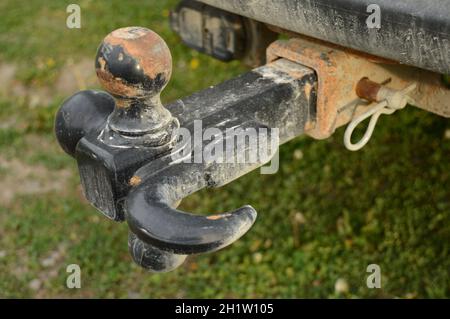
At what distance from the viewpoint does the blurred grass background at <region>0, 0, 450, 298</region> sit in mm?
2725

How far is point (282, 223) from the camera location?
9.84 feet

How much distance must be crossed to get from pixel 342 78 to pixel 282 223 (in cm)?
112

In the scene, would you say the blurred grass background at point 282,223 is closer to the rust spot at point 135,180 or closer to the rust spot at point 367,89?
the rust spot at point 367,89

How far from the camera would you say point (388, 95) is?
2.00 meters

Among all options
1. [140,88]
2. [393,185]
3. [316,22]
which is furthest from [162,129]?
[393,185]

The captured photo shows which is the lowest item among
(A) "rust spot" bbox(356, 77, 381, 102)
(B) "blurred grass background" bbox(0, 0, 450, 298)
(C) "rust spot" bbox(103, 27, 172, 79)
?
(B) "blurred grass background" bbox(0, 0, 450, 298)

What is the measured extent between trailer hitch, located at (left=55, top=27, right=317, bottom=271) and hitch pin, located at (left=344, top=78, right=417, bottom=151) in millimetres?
285

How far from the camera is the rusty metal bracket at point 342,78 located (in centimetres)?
197

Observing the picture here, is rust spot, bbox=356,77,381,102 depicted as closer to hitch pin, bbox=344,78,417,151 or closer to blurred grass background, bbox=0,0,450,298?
hitch pin, bbox=344,78,417,151

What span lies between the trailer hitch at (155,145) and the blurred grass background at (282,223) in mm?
1059

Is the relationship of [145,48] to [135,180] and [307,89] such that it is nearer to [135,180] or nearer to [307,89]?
[135,180]

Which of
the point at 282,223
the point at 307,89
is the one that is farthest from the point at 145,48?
the point at 282,223

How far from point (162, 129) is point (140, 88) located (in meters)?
0.11

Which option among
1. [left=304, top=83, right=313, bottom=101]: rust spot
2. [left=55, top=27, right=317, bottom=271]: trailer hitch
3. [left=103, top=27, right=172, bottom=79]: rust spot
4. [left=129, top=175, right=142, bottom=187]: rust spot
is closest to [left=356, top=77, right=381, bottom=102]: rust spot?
[left=304, top=83, right=313, bottom=101]: rust spot
